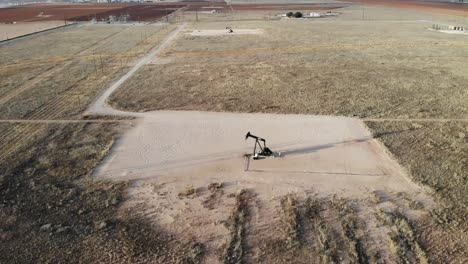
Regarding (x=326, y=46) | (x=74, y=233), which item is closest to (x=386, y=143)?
(x=74, y=233)

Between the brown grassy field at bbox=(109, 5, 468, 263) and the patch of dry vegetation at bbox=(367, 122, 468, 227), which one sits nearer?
the brown grassy field at bbox=(109, 5, 468, 263)

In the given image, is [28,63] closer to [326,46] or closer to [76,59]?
[76,59]

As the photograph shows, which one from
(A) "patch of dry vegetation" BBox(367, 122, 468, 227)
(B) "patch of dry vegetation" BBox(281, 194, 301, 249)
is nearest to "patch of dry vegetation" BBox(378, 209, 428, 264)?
(A) "patch of dry vegetation" BBox(367, 122, 468, 227)

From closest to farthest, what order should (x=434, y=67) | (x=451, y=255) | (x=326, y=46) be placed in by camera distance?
(x=451, y=255) < (x=434, y=67) < (x=326, y=46)

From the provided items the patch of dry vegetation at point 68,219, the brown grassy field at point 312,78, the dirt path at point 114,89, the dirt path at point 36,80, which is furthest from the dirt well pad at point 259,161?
the dirt path at point 36,80

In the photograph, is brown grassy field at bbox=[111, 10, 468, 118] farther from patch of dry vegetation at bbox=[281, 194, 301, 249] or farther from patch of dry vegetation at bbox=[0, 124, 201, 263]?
patch of dry vegetation at bbox=[281, 194, 301, 249]

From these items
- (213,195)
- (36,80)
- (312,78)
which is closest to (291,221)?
(213,195)
